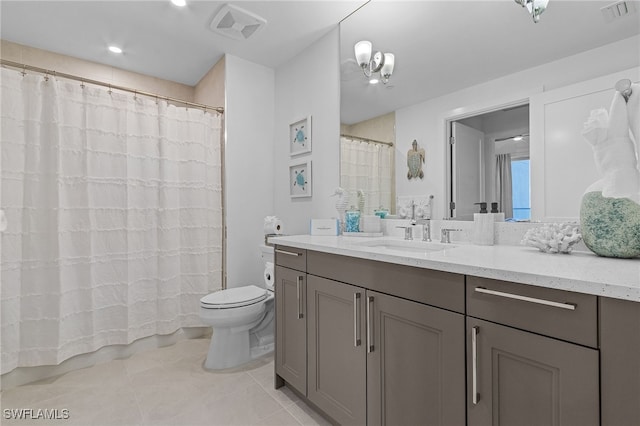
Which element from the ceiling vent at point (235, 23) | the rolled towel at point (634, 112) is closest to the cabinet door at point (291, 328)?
the rolled towel at point (634, 112)

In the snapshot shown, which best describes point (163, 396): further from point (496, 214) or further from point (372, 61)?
point (372, 61)

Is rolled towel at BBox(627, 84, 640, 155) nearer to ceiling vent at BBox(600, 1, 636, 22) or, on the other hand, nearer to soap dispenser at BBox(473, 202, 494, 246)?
ceiling vent at BBox(600, 1, 636, 22)

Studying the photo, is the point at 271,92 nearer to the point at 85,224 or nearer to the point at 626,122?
the point at 85,224

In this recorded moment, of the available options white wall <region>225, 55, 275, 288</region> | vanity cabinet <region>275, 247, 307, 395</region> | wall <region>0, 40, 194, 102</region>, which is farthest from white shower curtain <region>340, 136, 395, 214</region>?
wall <region>0, 40, 194, 102</region>

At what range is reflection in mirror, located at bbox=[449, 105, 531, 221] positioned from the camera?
1343 millimetres

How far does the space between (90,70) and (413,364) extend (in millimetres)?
3470

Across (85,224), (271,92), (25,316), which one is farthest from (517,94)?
(25,316)

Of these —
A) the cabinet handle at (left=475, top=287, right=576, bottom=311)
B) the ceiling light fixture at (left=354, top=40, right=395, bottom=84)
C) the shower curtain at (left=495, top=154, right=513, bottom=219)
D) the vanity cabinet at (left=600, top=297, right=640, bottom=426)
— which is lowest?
the vanity cabinet at (left=600, top=297, right=640, bottom=426)

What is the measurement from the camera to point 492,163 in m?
1.43

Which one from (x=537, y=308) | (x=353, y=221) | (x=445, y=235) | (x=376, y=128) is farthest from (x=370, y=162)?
(x=537, y=308)

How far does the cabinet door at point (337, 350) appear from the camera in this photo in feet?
4.24

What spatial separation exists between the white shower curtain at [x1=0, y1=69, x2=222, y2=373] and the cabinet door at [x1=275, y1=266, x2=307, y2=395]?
1126 mm

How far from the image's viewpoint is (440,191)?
1.65 metres

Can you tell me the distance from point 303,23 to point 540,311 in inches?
88.7
